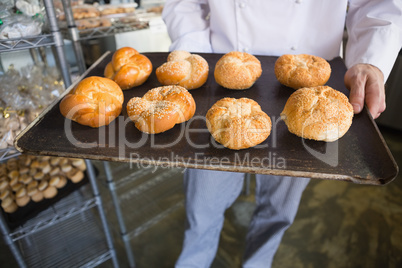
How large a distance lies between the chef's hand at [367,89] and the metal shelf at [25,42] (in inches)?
59.1

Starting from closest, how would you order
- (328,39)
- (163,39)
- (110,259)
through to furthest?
(328,39), (110,259), (163,39)

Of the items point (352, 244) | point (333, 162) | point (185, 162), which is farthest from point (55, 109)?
point (352, 244)

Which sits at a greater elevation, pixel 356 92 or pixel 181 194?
pixel 356 92

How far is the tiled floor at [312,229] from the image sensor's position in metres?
2.22

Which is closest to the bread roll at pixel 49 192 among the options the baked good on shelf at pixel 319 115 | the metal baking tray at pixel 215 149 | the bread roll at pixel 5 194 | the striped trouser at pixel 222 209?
the bread roll at pixel 5 194

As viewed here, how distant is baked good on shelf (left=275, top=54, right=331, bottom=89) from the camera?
133 cm

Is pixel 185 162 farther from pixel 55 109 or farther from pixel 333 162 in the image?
pixel 55 109

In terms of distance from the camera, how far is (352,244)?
2.31m

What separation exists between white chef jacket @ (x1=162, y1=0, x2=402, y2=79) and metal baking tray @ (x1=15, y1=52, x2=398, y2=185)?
46 centimetres

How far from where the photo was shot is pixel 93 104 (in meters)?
1.17

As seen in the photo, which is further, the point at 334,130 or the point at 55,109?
the point at 55,109

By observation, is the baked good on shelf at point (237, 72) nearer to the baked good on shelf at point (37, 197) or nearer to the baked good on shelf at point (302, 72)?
the baked good on shelf at point (302, 72)

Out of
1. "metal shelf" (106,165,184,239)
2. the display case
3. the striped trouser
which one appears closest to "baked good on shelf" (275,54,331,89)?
the striped trouser

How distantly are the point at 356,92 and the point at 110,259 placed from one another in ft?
6.94
